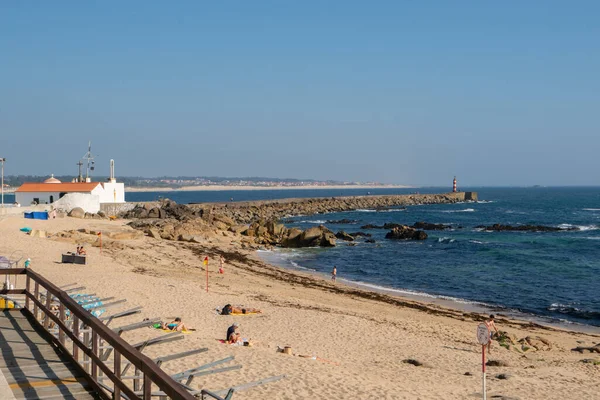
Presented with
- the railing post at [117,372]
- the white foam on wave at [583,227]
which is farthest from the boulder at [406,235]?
the railing post at [117,372]

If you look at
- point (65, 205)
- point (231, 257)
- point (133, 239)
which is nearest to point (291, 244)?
point (231, 257)

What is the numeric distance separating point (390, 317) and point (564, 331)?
247 inches

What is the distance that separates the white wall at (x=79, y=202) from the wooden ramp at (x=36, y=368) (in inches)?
1872

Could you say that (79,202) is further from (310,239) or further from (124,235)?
(310,239)

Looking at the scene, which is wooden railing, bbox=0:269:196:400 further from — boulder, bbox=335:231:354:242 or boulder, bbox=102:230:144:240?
boulder, bbox=335:231:354:242

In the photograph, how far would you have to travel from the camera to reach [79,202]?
54.9m

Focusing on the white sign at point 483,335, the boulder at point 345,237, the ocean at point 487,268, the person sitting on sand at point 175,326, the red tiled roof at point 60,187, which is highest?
the red tiled roof at point 60,187

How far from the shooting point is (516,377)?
13.4 meters

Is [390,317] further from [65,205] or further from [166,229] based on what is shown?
[65,205]

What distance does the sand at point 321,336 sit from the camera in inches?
452

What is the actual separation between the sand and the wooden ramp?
275cm

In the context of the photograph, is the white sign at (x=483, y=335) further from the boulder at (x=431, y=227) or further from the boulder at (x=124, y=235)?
the boulder at (x=431, y=227)

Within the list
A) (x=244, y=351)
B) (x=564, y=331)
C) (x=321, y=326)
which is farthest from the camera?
(x=564, y=331)

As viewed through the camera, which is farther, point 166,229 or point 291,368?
point 166,229
